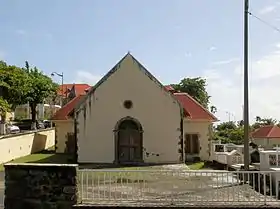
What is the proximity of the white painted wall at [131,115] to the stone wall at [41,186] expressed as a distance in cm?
1778

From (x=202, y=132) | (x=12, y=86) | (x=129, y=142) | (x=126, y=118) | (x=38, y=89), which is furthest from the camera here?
(x=38, y=89)

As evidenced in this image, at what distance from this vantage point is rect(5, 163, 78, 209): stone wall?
11.6 m

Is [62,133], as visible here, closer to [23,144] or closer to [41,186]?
[23,144]

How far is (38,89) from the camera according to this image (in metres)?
58.0

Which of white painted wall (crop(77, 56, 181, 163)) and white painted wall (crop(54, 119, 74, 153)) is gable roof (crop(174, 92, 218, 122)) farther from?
white painted wall (crop(54, 119, 74, 153))

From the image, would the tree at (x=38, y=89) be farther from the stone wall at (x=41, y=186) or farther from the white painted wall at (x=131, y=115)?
the stone wall at (x=41, y=186)

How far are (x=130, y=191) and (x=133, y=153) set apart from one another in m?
16.5

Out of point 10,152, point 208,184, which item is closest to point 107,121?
point 10,152

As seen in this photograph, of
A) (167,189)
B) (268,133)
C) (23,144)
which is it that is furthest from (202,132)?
(268,133)

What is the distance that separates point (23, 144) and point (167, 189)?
23407 millimetres

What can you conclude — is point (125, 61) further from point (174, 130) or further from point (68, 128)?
point (68, 128)

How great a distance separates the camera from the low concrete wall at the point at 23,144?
31.1 meters

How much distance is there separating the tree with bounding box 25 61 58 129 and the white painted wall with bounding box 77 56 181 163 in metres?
27.9

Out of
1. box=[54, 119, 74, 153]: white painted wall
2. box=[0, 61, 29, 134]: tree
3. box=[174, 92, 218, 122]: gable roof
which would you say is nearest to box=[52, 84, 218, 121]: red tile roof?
box=[174, 92, 218, 122]: gable roof
